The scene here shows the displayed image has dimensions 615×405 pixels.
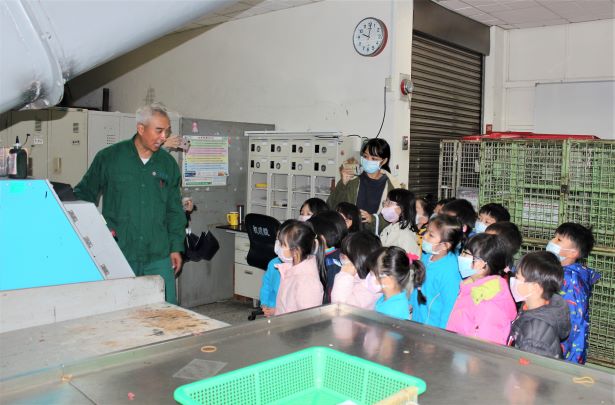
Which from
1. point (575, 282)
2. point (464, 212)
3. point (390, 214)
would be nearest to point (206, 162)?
point (390, 214)

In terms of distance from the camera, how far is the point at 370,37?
18.4 ft

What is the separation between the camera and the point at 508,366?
1251mm

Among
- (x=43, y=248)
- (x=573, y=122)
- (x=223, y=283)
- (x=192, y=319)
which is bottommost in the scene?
(x=223, y=283)

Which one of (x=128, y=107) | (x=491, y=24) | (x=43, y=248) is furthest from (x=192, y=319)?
(x=128, y=107)

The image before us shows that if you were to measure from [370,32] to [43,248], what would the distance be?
438 cm

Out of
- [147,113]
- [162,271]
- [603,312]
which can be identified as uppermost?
[147,113]

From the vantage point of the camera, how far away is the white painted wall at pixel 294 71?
18.4ft

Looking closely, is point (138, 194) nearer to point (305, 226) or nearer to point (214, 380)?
point (305, 226)

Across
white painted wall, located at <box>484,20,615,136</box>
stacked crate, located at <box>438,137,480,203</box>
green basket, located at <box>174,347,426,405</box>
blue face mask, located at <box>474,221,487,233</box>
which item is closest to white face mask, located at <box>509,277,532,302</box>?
blue face mask, located at <box>474,221,487,233</box>

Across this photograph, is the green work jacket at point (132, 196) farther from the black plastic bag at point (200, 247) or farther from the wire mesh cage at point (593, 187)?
the wire mesh cage at point (593, 187)

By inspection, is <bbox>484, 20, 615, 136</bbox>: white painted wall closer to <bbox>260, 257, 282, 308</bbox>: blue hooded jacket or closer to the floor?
the floor

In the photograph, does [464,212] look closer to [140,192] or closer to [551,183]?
[551,183]

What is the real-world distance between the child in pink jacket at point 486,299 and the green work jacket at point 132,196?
1.69 metres

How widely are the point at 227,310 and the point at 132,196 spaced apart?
2786 millimetres
